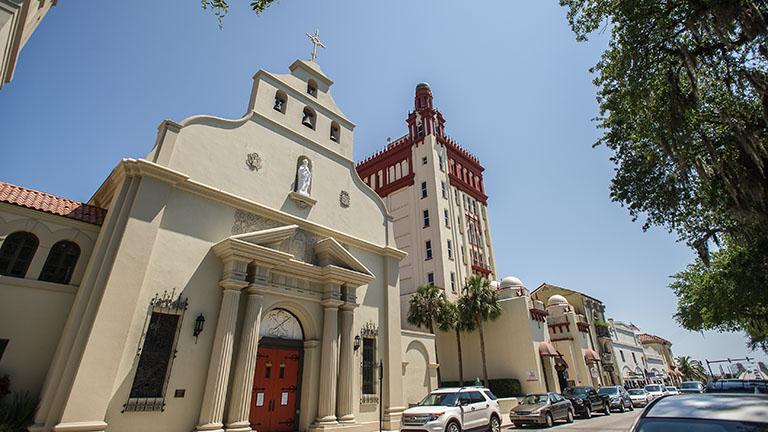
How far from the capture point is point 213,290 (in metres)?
12.2

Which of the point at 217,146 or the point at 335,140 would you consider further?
the point at 335,140

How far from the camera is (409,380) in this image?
699 inches

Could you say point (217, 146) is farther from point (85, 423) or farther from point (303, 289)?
point (85, 423)

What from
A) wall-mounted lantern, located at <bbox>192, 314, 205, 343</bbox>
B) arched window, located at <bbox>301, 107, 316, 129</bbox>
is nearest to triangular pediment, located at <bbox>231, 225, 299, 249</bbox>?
wall-mounted lantern, located at <bbox>192, 314, 205, 343</bbox>

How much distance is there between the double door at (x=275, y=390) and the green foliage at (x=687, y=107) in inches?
585

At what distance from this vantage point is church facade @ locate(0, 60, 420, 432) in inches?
380

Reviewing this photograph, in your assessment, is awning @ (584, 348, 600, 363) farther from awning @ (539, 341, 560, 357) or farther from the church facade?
the church facade

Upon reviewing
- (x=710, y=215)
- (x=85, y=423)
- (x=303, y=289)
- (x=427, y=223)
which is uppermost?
(x=427, y=223)

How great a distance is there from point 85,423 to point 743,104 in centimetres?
2151

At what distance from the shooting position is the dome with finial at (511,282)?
105 ft

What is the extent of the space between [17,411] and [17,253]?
416cm

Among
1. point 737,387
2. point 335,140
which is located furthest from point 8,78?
point 737,387

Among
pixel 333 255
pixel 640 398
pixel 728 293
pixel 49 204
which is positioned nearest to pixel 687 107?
pixel 333 255

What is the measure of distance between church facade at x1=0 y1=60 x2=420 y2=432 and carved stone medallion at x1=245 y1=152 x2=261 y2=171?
3.9 inches
